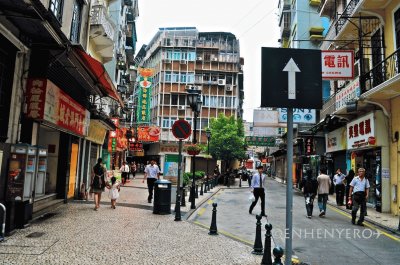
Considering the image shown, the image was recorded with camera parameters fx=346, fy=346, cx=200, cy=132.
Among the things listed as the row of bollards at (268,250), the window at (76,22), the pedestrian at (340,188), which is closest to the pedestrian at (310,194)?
the pedestrian at (340,188)

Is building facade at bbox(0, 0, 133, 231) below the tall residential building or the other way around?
below

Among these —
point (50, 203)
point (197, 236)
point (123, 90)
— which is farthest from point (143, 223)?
point (123, 90)

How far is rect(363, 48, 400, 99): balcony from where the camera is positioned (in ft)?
41.4

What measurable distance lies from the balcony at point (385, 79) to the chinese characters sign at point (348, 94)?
0.43 meters

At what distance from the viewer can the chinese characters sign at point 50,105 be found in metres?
8.98

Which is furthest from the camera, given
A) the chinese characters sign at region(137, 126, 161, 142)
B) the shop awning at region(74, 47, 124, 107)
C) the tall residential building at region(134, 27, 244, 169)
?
the tall residential building at region(134, 27, 244, 169)

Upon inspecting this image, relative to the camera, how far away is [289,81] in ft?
13.6

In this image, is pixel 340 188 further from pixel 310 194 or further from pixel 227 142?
pixel 227 142

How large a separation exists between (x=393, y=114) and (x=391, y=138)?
1.03 m

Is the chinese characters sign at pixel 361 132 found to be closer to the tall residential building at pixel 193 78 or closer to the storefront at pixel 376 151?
the storefront at pixel 376 151

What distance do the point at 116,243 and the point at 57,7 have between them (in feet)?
26.4

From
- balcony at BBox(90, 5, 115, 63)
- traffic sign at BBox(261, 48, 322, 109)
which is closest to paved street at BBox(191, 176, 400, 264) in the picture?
traffic sign at BBox(261, 48, 322, 109)

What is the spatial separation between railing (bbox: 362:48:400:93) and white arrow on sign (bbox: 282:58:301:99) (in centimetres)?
1010

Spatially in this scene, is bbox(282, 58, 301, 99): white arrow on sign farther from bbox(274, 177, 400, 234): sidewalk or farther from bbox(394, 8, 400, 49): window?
bbox(394, 8, 400, 49): window
